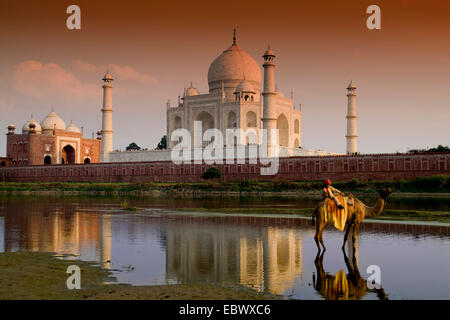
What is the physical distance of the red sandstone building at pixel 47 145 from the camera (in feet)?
204

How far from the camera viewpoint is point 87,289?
689 centimetres

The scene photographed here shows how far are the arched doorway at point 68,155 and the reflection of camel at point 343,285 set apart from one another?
205 ft

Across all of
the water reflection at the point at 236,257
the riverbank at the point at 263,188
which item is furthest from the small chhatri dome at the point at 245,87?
the water reflection at the point at 236,257

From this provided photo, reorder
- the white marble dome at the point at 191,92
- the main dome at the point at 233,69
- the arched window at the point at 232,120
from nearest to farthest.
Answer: the arched window at the point at 232,120, the main dome at the point at 233,69, the white marble dome at the point at 191,92

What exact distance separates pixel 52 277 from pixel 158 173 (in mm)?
42474

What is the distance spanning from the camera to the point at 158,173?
49.9 meters

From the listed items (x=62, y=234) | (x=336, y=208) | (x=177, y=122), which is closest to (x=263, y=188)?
Result: (x=177, y=122)

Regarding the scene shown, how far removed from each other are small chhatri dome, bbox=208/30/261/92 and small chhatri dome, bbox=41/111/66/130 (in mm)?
22478

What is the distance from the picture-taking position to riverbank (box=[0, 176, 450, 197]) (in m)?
35.2

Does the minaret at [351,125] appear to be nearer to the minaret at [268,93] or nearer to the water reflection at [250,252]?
the minaret at [268,93]

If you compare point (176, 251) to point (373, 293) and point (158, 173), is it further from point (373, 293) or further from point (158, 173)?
point (158, 173)

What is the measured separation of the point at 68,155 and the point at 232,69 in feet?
87.5

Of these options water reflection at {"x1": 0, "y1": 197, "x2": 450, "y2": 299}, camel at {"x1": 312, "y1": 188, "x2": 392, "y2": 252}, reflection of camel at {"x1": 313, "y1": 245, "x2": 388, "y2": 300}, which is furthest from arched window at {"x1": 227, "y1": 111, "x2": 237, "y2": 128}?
reflection of camel at {"x1": 313, "y1": 245, "x2": 388, "y2": 300}

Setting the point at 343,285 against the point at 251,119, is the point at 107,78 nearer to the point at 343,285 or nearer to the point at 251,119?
the point at 251,119
